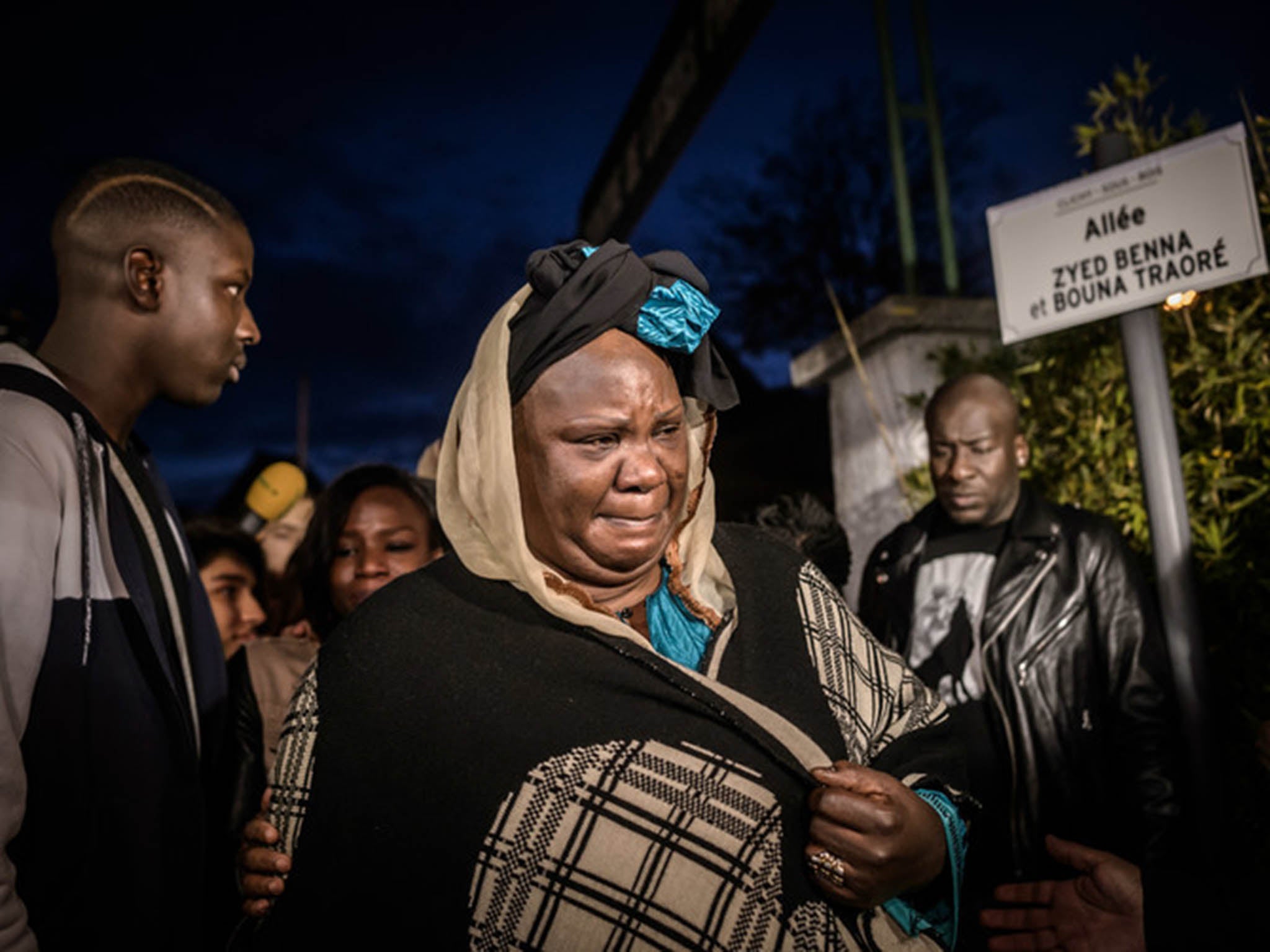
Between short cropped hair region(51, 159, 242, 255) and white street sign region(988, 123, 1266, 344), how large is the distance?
7.51 ft

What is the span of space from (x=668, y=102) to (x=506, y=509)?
17.3 feet

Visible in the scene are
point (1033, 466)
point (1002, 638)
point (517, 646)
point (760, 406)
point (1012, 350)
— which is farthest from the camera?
point (760, 406)

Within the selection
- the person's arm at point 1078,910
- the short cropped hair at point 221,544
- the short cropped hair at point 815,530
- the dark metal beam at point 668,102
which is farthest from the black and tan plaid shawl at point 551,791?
the dark metal beam at point 668,102

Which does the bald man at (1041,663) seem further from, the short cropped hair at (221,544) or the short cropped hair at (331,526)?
the short cropped hair at (221,544)

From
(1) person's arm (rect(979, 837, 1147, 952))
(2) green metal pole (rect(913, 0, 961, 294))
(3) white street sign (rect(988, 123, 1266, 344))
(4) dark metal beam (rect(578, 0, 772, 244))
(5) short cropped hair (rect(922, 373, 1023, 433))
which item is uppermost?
(4) dark metal beam (rect(578, 0, 772, 244))

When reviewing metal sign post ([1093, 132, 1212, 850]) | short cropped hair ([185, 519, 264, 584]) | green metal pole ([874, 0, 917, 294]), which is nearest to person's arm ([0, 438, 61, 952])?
short cropped hair ([185, 519, 264, 584])

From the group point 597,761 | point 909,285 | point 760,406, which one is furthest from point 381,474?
point 760,406

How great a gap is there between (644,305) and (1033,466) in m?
3.06

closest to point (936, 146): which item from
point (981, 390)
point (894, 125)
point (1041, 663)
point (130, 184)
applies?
point (894, 125)

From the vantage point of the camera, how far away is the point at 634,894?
4.71 ft

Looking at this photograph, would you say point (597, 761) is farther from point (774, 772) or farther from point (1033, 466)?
point (1033, 466)

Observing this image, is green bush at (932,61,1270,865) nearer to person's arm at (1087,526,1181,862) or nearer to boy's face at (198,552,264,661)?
→ person's arm at (1087,526,1181,862)

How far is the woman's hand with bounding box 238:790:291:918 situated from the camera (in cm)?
152

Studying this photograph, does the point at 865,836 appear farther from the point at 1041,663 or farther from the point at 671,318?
the point at 1041,663
